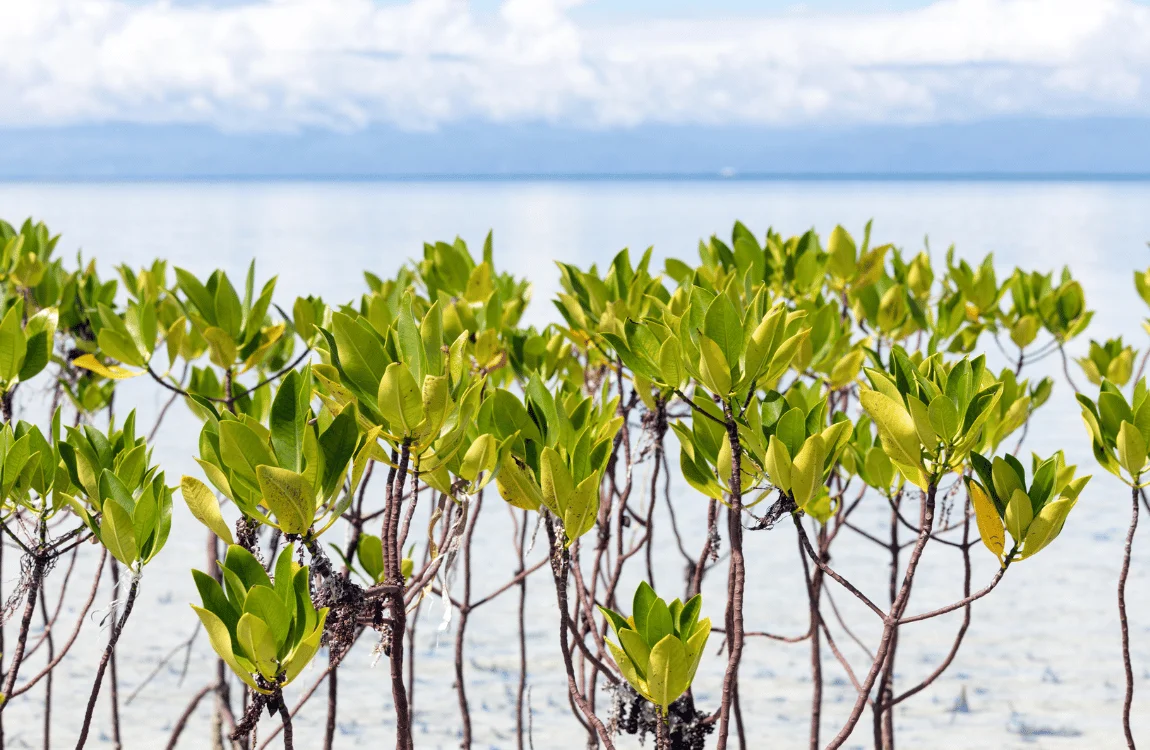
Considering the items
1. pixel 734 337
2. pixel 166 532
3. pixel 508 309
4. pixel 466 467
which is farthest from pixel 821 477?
pixel 508 309

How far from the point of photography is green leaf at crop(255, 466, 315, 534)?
38.4 inches

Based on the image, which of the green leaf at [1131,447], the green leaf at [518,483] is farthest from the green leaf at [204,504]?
the green leaf at [1131,447]

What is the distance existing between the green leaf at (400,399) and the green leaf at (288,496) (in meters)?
0.10

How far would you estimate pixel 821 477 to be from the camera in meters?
1.17

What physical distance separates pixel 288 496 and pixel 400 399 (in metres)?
0.13

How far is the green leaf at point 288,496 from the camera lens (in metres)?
0.98

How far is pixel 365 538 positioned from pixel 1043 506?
0.95 metres

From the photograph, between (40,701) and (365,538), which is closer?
(365,538)

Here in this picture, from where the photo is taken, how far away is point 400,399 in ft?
3.35

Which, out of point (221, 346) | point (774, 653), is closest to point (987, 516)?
point (221, 346)

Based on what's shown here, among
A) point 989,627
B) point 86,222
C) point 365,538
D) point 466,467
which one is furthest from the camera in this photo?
point 86,222

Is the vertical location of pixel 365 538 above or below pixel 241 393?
below

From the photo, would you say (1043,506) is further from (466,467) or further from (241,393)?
(241,393)

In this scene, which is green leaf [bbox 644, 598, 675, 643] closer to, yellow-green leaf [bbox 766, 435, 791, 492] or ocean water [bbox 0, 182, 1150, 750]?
yellow-green leaf [bbox 766, 435, 791, 492]
